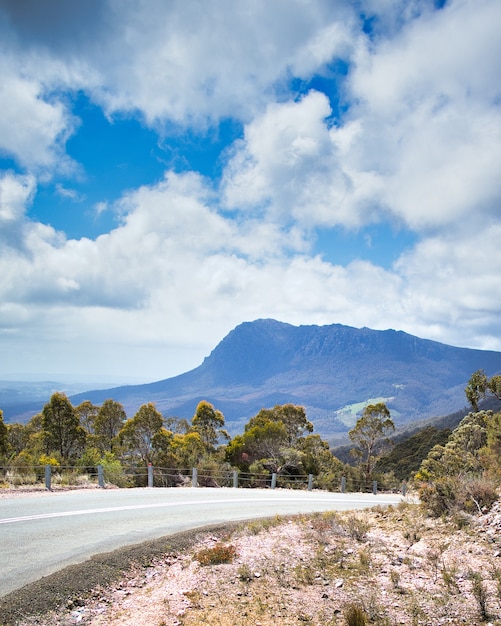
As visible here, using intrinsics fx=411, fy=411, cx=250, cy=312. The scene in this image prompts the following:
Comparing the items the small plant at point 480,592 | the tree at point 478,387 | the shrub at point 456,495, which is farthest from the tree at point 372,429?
the small plant at point 480,592

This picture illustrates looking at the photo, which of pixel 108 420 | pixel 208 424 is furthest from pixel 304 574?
pixel 108 420

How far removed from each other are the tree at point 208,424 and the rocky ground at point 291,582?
39048mm

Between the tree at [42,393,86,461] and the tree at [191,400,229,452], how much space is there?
12682mm

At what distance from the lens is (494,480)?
11.1m

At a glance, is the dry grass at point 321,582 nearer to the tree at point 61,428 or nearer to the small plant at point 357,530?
the small plant at point 357,530

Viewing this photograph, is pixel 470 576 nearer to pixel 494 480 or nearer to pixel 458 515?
pixel 458 515

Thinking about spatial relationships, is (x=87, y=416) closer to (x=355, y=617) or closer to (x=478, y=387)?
(x=478, y=387)

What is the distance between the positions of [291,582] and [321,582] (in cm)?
55

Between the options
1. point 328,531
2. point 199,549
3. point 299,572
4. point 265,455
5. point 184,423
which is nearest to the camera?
point 299,572

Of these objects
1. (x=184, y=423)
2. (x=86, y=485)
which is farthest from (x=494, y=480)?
(x=184, y=423)

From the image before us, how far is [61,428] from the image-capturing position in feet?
133

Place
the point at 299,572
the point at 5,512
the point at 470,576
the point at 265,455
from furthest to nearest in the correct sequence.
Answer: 1. the point at 265,455
2. the point at 5,512
3. the point at 299,572
4. the point at 470,576

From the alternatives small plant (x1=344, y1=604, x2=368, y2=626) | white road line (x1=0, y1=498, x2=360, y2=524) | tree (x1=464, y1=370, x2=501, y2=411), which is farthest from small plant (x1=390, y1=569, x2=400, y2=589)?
tree (x1=464, y1=370, x2=501, y2=411)

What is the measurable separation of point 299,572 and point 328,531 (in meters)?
2.99
